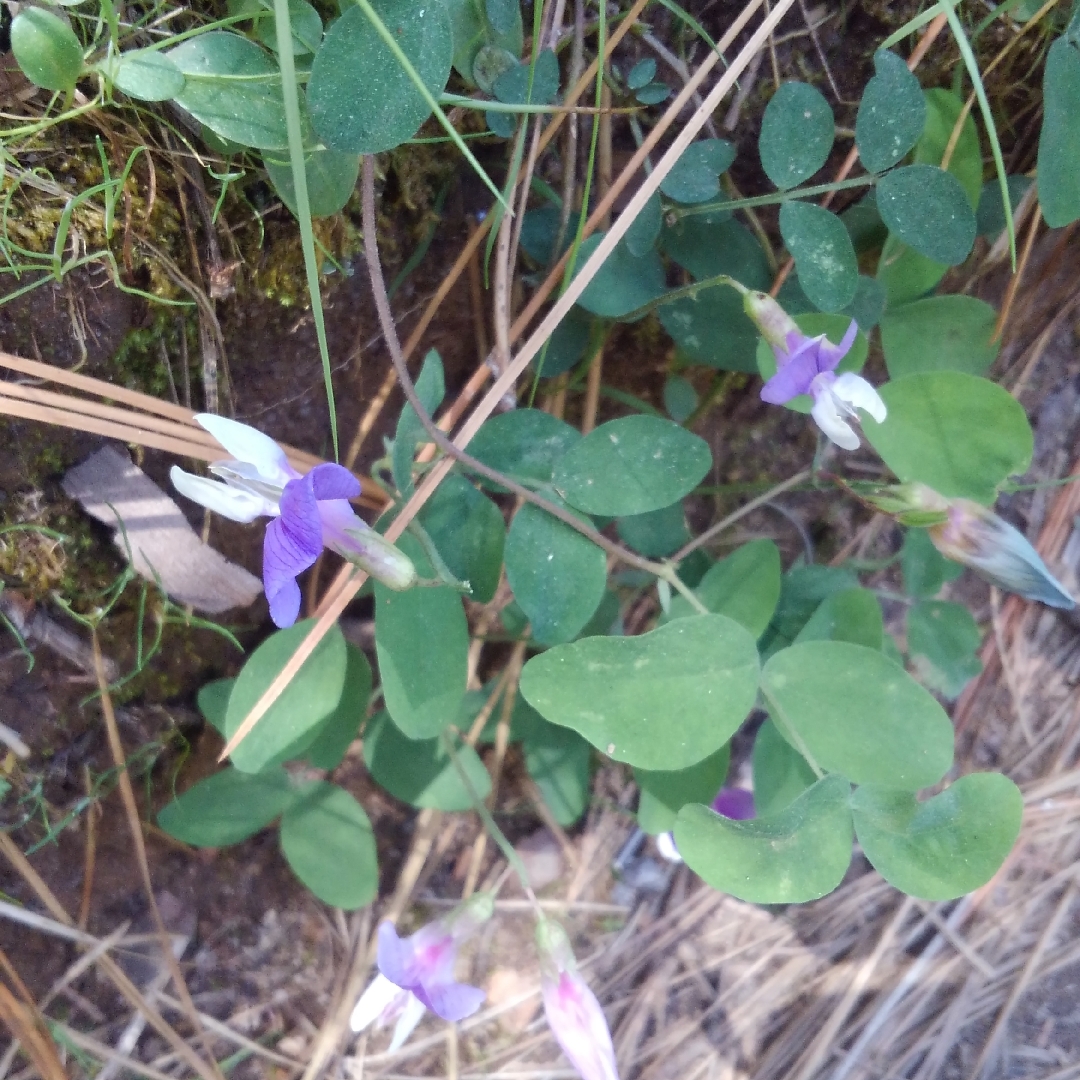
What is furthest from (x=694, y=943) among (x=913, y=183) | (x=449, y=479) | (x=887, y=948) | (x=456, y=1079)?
(x=913, y=183)

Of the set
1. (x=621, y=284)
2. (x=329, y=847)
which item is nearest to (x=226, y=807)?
(x=329, y=847)

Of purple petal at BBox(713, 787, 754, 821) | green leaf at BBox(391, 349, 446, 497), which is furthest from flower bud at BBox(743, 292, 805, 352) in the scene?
purple petal at BBox(713, 787, 754, 821)

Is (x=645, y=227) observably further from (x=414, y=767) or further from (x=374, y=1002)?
(x=374, y=1002)

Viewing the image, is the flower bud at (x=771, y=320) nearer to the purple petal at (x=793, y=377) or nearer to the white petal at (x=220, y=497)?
the purple petal at (x=793, y=377)

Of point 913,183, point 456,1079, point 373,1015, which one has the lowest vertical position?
point 456,1079

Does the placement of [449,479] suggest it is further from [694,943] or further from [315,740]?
[694,943]
